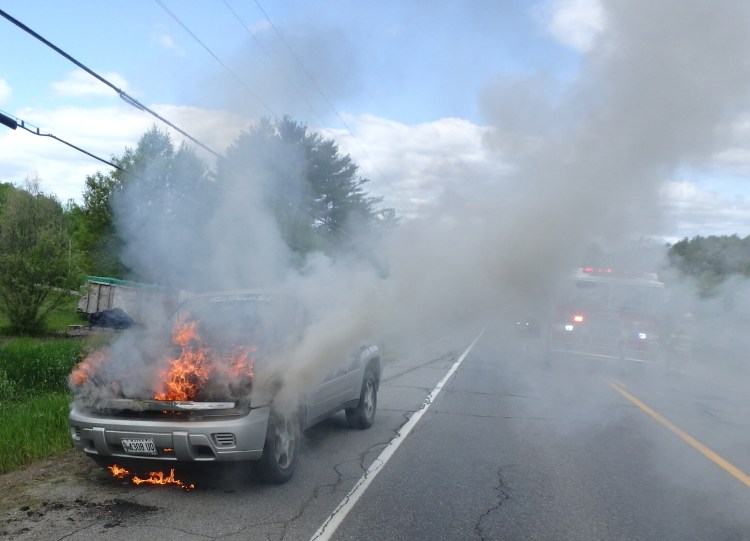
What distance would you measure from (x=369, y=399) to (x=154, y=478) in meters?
3.07

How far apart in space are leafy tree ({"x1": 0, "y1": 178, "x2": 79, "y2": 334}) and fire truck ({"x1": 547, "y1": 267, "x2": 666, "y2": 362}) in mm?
14839

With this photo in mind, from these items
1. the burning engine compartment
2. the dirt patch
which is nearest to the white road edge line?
the burning engine compartment

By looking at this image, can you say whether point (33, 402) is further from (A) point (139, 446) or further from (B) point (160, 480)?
(A) point (139, 446)

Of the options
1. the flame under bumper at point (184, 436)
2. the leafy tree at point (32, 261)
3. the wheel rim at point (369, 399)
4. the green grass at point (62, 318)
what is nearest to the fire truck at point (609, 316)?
the wheel rim at point (369, 399)

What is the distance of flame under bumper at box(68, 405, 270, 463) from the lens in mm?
5090

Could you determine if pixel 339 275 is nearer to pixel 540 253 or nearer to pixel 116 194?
pixel 540 253

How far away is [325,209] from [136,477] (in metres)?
10.1

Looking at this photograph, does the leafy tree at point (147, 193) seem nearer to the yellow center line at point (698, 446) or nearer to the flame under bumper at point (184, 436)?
the flame under bumper at point (184, 436)

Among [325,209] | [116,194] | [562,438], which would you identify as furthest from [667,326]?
[116,194]

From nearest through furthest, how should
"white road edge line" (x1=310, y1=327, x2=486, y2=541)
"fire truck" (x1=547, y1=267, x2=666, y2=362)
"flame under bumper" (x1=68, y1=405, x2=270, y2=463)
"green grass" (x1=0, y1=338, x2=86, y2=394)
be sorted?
1. "white road edge line" (x1=310, y1=327, x2=486, y2=541)
2. "flame under bumper" (x1=68, y1=405, x2=270, y2=463)
3. "green grass" (x1=0, y1=338, x2=86, y2=394)
4. "fire truck" (x1=547, y1=267, x2=666, y2=362)

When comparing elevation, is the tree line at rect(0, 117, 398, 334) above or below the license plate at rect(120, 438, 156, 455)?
above

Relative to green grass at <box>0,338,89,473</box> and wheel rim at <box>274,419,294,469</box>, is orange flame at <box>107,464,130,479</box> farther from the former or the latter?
wheel rim at <box>274,419,294,469</box>

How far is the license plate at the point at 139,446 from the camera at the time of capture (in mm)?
5113

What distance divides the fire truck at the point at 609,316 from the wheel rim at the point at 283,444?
9.67m
